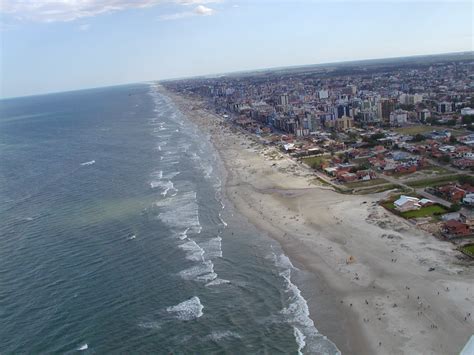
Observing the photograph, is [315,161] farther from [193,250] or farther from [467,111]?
[467,111]

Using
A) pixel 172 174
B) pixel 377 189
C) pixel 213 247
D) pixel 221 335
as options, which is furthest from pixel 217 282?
pixel 172 174

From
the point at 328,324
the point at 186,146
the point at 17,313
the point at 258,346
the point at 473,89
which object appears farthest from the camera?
the point at 473,89

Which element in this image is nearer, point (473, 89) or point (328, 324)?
point (328, 324)

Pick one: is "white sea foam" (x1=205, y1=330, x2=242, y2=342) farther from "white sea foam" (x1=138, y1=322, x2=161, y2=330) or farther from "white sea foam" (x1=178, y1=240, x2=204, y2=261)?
"white sea foam" (x1=178, y1=240, x2=204, y2=261)

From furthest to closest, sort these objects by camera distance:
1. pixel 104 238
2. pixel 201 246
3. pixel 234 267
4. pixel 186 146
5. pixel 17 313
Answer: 1. pixel 186 146
2. pixel 104 238
3. pixel 201 246
4. pixel 234 267
5. pixel 17 313

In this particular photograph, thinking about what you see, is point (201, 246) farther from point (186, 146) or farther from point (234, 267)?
point (186, 146)

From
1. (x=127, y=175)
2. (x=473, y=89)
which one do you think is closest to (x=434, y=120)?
(x=473, y=89)
